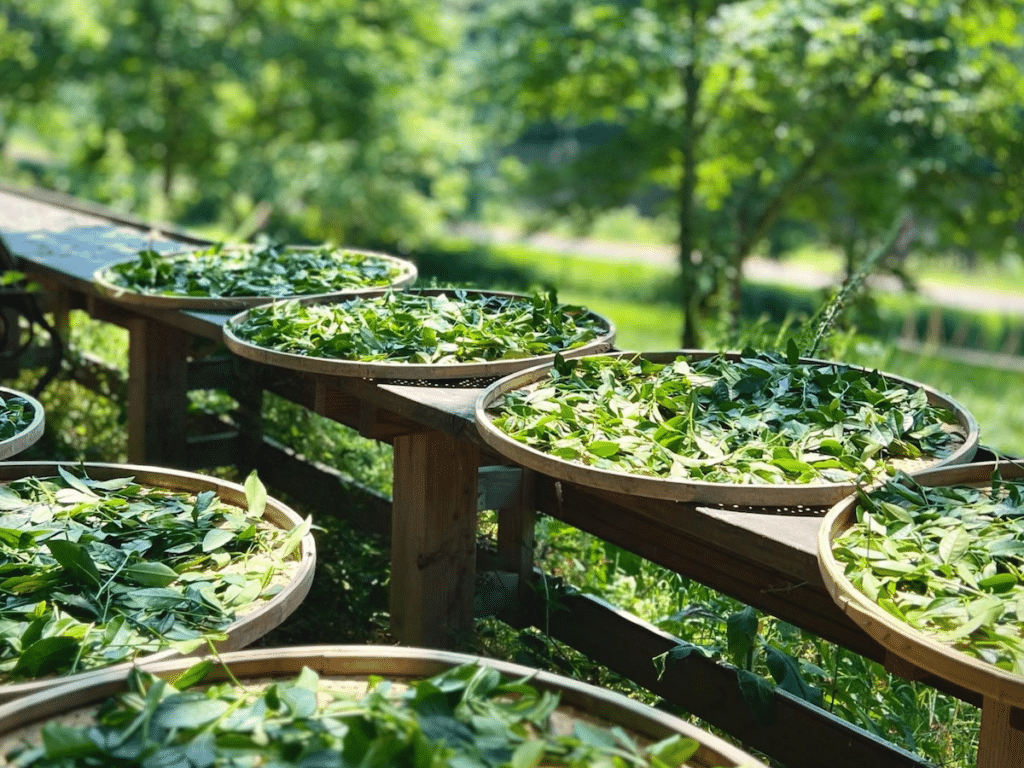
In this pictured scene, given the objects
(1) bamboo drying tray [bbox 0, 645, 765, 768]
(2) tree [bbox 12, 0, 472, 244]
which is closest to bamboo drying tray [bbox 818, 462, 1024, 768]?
(1) bamboo drying tray [bbox 0, 645, 765, 768]

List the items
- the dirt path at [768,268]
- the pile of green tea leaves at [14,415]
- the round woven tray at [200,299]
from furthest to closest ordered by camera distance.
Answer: the dirt path at [768,268], the round woven tray at [200,299], the pile of green tea leaves at [14,415]

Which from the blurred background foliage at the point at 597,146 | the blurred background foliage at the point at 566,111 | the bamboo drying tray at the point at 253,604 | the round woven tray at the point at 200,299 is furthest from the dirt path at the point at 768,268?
the bamboo drying tray at the point at 253,604

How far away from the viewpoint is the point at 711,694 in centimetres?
220

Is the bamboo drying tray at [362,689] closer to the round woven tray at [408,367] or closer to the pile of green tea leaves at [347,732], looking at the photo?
the pile of green tea leaves at [347,732]

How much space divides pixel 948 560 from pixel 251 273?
2.16 meters

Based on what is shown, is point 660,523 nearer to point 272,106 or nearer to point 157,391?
point 157,391

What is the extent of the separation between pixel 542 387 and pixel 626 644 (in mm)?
592

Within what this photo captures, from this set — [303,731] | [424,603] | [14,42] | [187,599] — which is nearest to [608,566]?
[424,603]

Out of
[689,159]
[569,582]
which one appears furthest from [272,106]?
[569,582]

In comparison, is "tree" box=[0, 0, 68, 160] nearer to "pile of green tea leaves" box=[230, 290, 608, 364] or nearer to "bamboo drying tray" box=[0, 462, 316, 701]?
"pile of green tea leaves" box=[230, 290, 608, 364]

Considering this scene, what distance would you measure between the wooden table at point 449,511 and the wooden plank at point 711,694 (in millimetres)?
199

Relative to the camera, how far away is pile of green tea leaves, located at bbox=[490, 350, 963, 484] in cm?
181

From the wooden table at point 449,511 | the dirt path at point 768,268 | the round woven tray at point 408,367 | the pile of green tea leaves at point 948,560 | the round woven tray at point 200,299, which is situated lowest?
the dirt path at point 768,268

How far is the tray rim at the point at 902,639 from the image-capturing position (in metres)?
1.25
